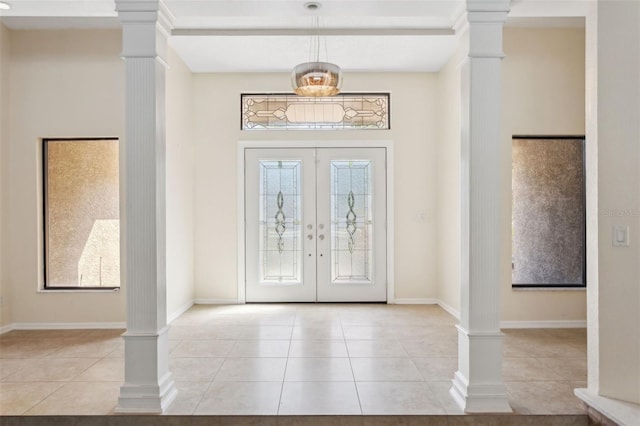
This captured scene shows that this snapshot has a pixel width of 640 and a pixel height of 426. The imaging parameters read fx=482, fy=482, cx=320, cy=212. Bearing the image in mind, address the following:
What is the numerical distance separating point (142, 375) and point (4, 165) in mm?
3238

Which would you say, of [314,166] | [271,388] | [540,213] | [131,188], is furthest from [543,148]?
[131,188]

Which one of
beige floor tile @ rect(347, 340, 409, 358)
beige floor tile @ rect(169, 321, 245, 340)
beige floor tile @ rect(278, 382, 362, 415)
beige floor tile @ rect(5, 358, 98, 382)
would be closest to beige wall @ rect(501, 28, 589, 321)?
beige floor tile @ rect(347, 340, 409, 358)

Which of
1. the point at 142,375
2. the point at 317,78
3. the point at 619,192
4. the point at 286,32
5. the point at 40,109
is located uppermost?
the point at 286,32

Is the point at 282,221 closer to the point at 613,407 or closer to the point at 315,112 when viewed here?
the point at 315,112

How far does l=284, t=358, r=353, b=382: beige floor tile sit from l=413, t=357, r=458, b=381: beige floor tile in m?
0.55

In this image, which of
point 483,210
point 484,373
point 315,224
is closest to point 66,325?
point 315,224

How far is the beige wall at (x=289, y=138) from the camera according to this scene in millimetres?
6223

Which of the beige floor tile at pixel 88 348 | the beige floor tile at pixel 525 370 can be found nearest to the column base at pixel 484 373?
the beige floor tile at pixel 525 370

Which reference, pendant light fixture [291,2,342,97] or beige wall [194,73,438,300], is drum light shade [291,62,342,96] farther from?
beige wall [194,73,438,300]

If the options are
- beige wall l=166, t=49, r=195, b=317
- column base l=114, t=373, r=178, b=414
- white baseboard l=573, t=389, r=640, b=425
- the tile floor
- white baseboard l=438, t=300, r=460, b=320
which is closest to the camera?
white baseboard l=573, t=389, r=640, b=425

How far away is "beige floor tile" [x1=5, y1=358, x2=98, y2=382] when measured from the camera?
351 cm

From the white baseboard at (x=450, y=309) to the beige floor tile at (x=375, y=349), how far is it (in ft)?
4.14

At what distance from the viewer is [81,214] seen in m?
5.09

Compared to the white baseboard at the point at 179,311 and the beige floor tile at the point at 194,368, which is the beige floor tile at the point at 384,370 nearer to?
the beige floor tile at the point at 194,368
